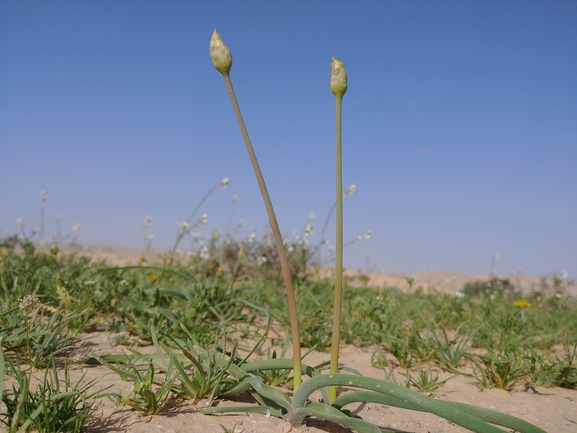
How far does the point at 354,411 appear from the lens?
1910 millimetres

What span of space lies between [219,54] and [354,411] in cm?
144

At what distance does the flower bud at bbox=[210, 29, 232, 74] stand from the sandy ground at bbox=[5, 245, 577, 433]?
3.63 ft

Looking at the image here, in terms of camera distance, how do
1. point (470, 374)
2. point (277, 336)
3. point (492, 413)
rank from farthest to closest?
point (277, 336) → point (470, 374) → point (492, 413)

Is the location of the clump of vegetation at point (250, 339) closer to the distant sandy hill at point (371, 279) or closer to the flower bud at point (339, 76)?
the flower bud at point (339, 76)

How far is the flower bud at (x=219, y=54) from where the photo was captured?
4.82ft

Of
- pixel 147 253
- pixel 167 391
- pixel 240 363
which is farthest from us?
pixel 147 253

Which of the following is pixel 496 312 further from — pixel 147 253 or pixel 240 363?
pixel 147 253

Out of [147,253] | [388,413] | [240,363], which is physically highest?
→ [147,253]

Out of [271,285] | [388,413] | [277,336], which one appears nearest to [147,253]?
[271,285]

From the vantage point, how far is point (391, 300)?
375cm

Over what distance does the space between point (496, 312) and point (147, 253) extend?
11.7 feet

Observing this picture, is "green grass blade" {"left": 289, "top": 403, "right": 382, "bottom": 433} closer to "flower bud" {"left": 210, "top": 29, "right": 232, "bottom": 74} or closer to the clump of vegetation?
the clump of vegetation

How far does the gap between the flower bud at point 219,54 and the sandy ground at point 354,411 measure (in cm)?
111

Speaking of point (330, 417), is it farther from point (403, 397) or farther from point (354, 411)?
point (354, 411)
